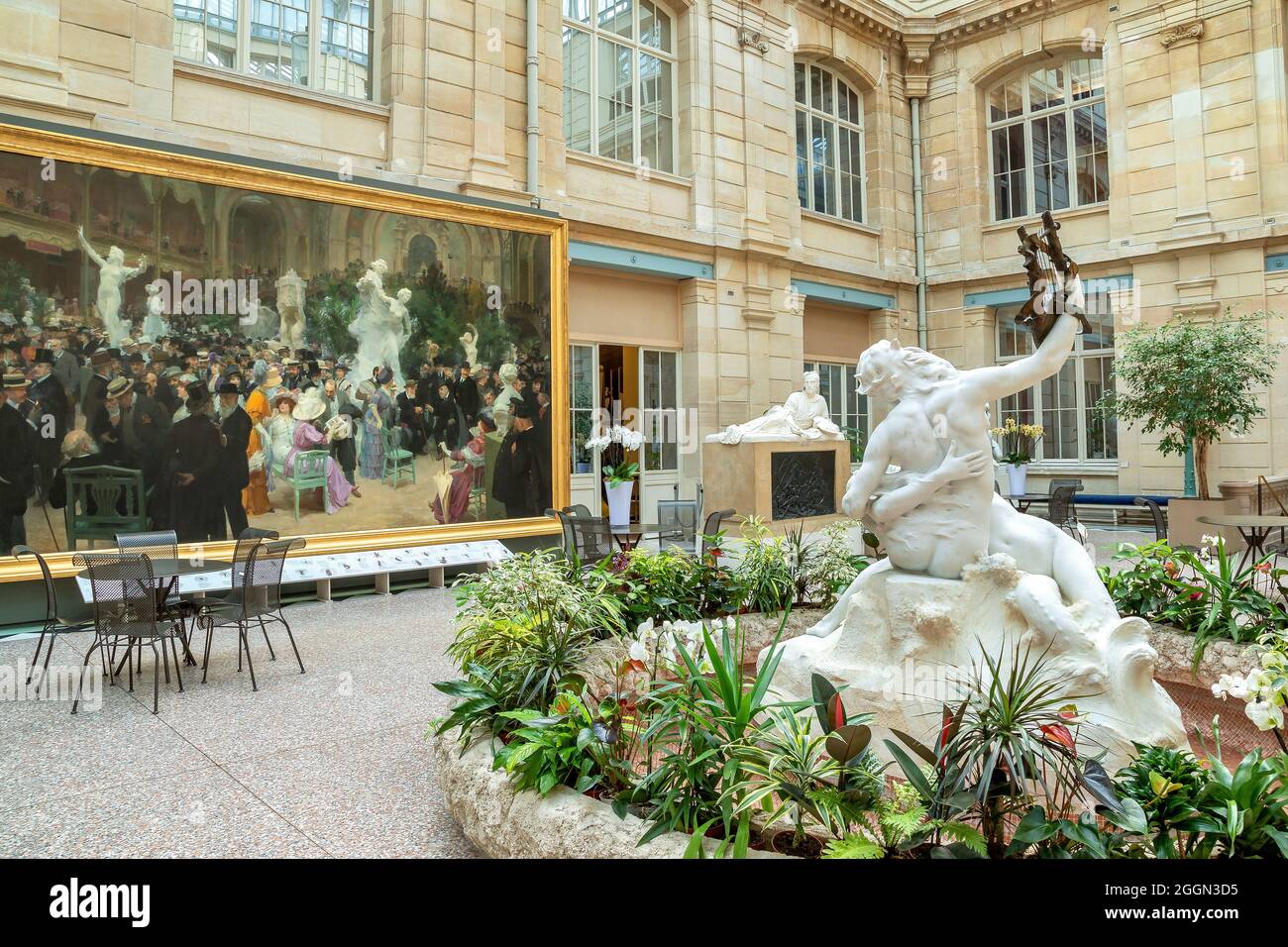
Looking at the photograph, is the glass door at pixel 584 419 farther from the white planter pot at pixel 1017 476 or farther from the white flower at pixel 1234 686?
the white flower at pixel 1234 686

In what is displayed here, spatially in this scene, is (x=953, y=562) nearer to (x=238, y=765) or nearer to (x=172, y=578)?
(x=238, y=765)

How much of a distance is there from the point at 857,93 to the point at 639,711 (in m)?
17.3

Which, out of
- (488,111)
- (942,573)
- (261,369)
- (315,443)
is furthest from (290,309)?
(942,573)

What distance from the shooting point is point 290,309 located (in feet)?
28.5

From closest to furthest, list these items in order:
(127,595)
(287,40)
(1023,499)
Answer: (127,595) → (287,40) → (1023,499)

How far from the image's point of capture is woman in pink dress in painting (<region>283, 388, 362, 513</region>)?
28.7ft

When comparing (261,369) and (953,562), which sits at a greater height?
(261,369)

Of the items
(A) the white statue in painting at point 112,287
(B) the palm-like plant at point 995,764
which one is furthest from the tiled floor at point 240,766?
(A) the white statue in painting at point 112,287

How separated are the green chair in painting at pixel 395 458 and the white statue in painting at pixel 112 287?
2.64m

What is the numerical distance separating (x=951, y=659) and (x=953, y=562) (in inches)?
17.7

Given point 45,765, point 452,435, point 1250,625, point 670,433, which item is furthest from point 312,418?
point 1250,625

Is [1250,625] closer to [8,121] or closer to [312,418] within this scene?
[312,418]

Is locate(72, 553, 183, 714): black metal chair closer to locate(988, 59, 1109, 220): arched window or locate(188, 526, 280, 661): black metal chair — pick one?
locate(188, 526, 280, 661): black metal chair

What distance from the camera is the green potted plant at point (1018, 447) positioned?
1470 centimetres
